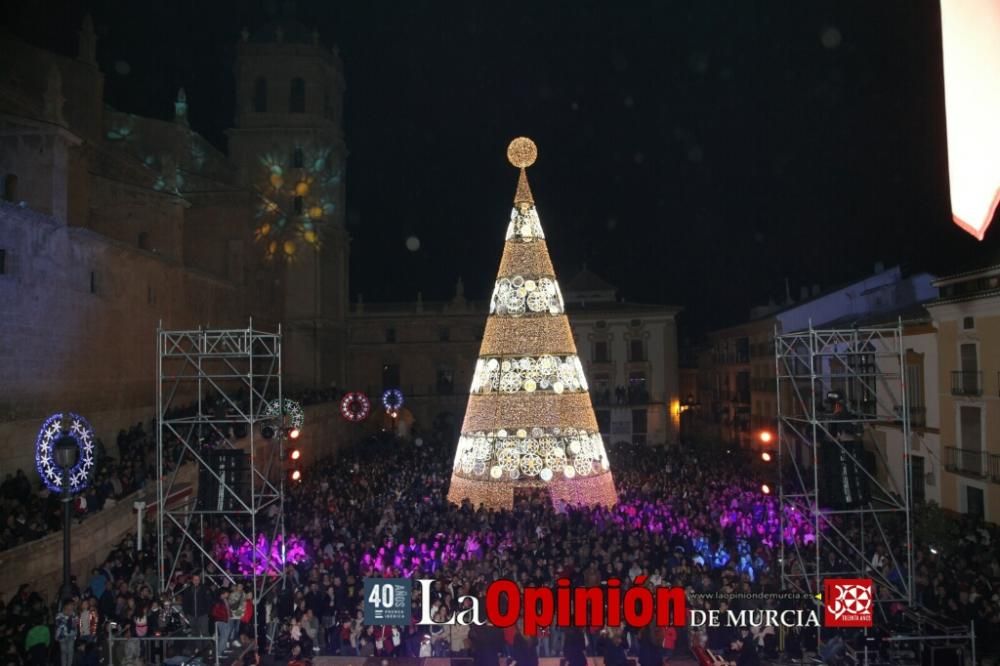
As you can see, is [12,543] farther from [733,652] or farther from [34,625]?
[733,652]

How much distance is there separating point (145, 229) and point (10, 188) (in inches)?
285

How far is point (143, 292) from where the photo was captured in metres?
22.8

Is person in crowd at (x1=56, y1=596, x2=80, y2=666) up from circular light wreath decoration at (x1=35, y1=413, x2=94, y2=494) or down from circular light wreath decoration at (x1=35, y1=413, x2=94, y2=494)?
down

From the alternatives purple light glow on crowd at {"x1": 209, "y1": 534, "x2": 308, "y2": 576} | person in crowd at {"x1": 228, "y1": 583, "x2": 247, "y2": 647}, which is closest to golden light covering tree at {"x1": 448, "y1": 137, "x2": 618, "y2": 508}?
purple light glow on crowd at {"x1": 209, "y1": 534, "x2": 308, "y2": 576}

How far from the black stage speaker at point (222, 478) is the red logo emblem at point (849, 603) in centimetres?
897

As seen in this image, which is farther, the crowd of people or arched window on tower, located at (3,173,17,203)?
arched window on tower, located at (3,173,17,203)

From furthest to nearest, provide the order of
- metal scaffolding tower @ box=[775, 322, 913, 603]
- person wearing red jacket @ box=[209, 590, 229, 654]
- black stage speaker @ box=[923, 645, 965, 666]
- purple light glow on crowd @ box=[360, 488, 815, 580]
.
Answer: purple light glow on crowd @ box=[360, 488, 815, 580], metal scaffolding tower @ box=[775, 322, 913, 603], person wearing red jacket @ box=[209, 590, 229, 654], black stage speaker @ box=[923, 645, 965, 666]

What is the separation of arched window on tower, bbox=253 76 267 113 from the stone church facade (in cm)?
8

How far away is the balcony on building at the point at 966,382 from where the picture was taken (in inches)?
776

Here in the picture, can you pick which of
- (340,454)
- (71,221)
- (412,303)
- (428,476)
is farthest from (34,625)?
(412,303)

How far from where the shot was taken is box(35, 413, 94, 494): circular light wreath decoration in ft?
39.8

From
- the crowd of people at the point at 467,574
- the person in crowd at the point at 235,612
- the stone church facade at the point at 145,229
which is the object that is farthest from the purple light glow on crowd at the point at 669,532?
the stone church facade at the point at 145,229

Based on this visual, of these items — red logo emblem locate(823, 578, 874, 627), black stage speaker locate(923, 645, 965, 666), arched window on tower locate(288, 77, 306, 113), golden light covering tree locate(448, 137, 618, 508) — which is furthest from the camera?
arched window on tower locate(288, 77, 306, 113)

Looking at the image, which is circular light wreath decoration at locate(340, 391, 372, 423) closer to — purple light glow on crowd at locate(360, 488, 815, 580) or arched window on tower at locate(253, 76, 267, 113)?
purple light glow on crowd at locate(360, 488, 815, 580)
